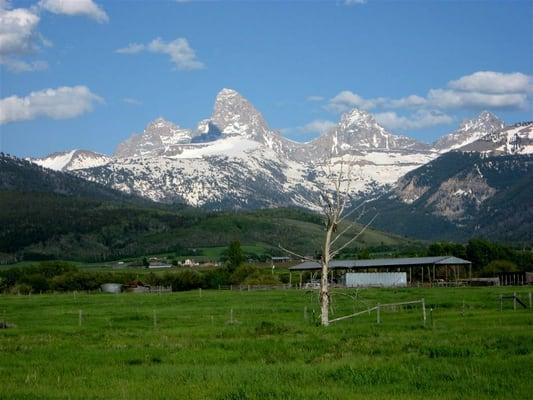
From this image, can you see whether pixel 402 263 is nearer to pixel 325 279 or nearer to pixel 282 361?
pixel 325 279

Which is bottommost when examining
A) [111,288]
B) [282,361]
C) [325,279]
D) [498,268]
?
[111,288]

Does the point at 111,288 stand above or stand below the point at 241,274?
below

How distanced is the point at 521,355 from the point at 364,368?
5820 millimetres

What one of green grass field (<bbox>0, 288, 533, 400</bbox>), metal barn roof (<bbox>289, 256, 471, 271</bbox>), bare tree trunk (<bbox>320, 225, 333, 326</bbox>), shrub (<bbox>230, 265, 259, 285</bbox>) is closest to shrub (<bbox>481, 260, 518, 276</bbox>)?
metal barn roof (<bbox>289, 256, 471, 271</bbox>)

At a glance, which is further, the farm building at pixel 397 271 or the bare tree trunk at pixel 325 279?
the farm building at pixel 397 271

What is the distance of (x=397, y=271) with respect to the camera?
14738 centimetres

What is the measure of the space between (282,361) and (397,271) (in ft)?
402

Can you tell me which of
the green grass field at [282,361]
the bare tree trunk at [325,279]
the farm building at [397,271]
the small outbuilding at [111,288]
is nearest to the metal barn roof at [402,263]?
the farm building at [397,271]

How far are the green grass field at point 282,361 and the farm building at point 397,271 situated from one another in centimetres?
8892

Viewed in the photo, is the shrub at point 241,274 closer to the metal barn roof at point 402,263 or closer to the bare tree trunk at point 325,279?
the metal barn roof at point 402,263

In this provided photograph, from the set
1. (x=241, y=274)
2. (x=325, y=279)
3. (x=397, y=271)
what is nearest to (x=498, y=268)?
(x=397, y=271)

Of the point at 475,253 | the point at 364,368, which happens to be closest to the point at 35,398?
the point at 364,368

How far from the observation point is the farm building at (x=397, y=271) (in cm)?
13368

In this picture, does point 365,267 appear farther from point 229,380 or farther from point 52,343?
point 229,380
